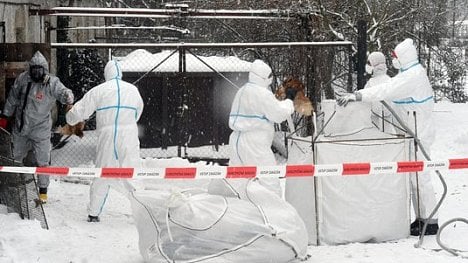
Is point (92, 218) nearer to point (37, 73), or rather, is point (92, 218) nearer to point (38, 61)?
point (37, 73)

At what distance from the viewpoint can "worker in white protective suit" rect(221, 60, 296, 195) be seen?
24.8 feet

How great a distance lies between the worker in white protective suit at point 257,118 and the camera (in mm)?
7562

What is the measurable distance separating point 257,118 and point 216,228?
2.06 meters

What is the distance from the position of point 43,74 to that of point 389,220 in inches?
157

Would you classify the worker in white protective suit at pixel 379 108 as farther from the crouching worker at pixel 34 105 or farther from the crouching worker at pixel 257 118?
the crouching worker at pixel 34 105

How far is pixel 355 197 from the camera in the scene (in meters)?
7.02

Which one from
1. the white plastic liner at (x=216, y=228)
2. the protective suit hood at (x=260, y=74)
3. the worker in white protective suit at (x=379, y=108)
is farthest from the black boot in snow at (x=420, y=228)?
the protective suit hood at (x=260, y=74)

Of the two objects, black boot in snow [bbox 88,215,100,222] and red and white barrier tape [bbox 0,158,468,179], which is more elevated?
red and white barrier tape [bbox 0,158,468,179]

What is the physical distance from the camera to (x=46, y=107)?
8594mm

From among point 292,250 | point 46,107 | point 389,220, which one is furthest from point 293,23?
point 292,250

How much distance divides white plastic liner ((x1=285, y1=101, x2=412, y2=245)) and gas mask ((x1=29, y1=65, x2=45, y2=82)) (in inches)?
118

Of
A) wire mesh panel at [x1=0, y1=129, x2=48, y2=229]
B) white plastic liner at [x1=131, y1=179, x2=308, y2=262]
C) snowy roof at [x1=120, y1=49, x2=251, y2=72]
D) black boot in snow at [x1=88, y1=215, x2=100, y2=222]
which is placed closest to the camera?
white plastic liner at [x1=131, y1=179, x2=308, y2=262]

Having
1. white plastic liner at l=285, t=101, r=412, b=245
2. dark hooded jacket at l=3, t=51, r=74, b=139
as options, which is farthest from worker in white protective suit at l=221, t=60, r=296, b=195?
dark hooded jacket at l=3, t=51, r=74, b=139

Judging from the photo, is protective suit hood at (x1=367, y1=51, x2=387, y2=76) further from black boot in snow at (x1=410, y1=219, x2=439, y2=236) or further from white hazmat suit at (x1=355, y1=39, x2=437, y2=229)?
black boot in snow at (x1=410, y1=219, x2=439, y2=236)
